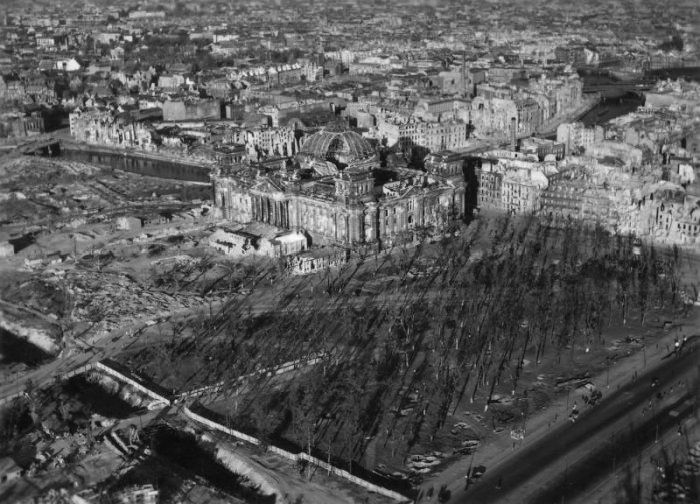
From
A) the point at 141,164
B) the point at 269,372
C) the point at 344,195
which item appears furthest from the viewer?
the point at 141,164

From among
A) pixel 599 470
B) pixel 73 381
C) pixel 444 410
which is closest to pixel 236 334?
pixel 73 381

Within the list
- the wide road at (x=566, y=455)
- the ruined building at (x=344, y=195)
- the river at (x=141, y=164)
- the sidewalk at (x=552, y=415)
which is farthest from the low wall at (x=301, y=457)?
the river at (x=141, y=164)

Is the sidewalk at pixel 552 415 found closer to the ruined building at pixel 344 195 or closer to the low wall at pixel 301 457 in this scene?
the low wall at pixel 301 457

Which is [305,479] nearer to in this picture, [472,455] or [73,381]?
[472,455]

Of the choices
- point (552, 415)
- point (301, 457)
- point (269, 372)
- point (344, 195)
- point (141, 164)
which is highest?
point (344, 195)

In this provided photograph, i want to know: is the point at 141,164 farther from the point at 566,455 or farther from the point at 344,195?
the point at 566,455

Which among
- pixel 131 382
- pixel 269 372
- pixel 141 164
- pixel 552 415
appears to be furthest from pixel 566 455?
pixel 141 164

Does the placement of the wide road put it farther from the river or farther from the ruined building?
the river
